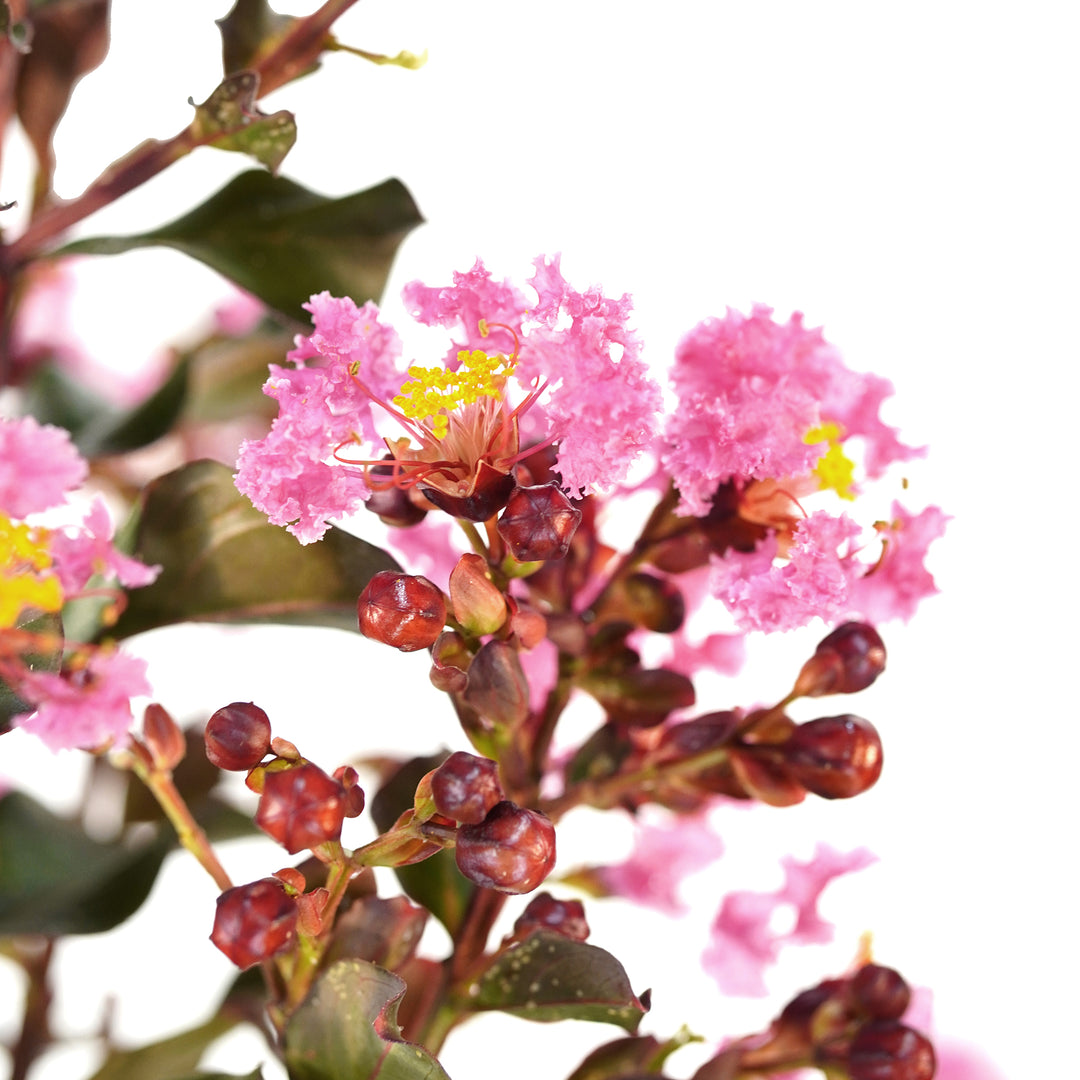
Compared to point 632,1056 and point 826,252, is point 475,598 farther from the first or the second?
point 826,252

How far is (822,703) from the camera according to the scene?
3.09 ft

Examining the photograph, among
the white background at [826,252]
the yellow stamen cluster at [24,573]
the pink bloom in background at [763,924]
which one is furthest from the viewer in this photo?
the white background at [826,252]

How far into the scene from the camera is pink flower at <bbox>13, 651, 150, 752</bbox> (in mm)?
427

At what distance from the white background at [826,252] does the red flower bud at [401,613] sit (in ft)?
1.74

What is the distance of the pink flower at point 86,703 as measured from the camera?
0.43m

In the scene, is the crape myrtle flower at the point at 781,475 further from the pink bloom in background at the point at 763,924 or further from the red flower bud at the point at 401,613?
the pink bloom in background at the point at 763,924

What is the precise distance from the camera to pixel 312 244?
0.59 metres

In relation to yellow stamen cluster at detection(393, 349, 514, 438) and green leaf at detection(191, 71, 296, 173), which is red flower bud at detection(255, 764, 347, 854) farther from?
green leaf at detection(191, 71, 296, 173)

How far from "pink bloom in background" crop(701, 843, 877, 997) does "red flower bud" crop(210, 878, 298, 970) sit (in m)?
0.33

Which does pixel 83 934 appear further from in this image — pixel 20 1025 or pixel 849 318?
pixel 849 318

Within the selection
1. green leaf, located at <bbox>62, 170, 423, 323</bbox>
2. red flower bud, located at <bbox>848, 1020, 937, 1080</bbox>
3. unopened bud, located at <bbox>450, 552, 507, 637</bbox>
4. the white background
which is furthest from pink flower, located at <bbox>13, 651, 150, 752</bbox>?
the white background

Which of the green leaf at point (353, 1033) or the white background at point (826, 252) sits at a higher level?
the white background at point (826, 252)

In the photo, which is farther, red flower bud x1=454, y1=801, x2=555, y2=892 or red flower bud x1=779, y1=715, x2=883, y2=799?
red flower bud x1=779, y1=715, x2=883, y2=799

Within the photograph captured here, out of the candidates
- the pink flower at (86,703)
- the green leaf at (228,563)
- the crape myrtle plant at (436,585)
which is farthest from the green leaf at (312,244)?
the pink flower at (86,703)
